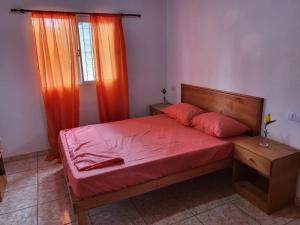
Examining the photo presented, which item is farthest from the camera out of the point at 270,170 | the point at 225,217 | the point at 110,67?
the point at 110,67

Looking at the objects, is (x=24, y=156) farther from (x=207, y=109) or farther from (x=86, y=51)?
(x=207, y=109)

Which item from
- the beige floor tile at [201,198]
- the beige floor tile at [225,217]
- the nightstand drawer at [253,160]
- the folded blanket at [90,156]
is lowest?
the beige floor tile at [225,217]

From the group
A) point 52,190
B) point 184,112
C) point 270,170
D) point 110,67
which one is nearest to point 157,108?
point 184,112

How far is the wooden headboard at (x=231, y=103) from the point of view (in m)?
2.55

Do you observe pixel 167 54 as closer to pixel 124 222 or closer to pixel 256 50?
pixel 256 50

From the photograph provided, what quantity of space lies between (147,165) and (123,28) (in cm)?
243

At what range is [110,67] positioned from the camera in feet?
11.9

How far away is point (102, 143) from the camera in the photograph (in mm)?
2514

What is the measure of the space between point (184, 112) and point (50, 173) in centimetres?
197

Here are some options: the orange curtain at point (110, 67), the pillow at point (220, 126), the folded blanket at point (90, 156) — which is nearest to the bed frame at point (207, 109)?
the pillow at point (220, 126)

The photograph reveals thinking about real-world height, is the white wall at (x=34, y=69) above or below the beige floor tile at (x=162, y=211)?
above

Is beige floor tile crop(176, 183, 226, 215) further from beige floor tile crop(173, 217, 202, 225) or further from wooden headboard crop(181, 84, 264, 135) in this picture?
wooden headboard crop(181, 84, 264, 135)

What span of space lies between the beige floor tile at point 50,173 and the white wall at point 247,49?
90.2 inches

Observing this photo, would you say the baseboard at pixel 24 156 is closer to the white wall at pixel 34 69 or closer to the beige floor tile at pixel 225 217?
the white wall at pixel 34 69
